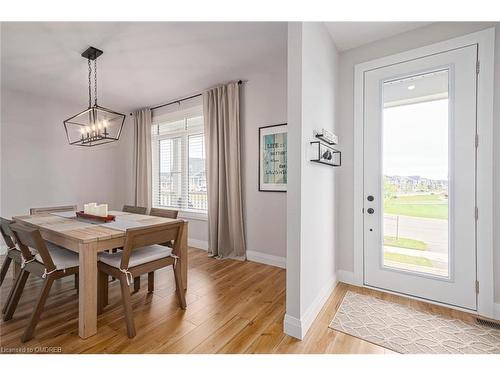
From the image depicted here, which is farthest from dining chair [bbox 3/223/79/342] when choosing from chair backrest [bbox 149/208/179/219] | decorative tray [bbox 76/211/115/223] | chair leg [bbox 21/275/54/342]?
chair backrest [bbox 149/208/179/219]

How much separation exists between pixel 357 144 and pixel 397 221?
89cm

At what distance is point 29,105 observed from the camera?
396 centimetres

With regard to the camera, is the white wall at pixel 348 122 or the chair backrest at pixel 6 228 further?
the white wall at pixel 348 122

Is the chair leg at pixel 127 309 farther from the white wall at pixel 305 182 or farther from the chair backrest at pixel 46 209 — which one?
the chair backrest at pixel 46 209

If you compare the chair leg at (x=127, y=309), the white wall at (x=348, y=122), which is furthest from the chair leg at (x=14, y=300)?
the white wall at (x=348, y=122)

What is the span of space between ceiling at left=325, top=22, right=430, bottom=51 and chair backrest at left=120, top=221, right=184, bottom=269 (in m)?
2.35

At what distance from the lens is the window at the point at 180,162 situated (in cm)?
418

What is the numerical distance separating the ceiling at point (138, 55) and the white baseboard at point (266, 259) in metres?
2.58

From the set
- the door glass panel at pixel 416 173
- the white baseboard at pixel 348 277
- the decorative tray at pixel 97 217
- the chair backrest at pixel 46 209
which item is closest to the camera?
the door glass panel at pixel 416 173

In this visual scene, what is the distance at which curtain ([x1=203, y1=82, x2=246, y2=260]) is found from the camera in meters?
3.48

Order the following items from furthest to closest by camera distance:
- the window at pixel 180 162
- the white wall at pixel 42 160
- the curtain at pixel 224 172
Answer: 1. the window at pixel 180 162
2. the white wall at pixel 42 160
3. the curtain at pixel 224 172

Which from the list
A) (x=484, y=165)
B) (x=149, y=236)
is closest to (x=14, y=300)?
(x=149, y=236)
